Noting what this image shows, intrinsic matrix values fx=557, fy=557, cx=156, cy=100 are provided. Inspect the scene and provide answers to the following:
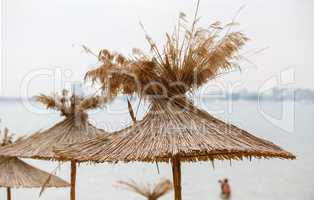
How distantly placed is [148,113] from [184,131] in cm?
32

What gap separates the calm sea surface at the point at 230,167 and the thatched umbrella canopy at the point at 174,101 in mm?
3231

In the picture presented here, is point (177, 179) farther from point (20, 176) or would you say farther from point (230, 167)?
point (230, 167)

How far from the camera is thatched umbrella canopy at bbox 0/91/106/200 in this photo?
575 cm

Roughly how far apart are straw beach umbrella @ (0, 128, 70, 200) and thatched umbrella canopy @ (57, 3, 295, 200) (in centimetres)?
263

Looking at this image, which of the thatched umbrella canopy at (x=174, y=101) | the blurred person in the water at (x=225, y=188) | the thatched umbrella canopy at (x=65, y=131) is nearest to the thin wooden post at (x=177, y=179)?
the thatched umbrella canopy at (x=174, y=101)

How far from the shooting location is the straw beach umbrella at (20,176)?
5938mm

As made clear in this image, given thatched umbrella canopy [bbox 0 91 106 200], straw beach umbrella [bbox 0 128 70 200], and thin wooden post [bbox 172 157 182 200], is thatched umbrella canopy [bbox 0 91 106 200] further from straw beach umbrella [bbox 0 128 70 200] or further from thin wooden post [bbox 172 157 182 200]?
thin wooden post [bbox 172 157 182 200]

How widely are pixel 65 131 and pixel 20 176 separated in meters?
0.73

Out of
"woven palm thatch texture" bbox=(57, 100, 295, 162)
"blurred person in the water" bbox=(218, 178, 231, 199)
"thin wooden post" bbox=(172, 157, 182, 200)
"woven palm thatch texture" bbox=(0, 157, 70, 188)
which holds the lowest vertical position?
"blurred person in the water" bbox=(218, 178, 231, 199)

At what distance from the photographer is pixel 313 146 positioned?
22.5ft

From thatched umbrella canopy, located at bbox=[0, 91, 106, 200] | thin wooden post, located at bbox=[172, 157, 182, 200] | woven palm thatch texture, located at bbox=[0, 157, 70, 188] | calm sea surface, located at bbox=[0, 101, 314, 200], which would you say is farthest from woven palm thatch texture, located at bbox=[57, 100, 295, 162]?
calm sea surface, located at bbox=[0, 101, 314, 200]

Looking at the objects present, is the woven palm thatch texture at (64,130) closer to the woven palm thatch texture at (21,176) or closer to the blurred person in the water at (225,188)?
the woven palm thatch texture at (21,176)

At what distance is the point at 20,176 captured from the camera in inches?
237

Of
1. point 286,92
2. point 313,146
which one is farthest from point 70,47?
point 313,146
